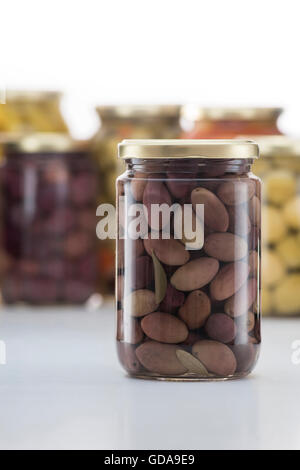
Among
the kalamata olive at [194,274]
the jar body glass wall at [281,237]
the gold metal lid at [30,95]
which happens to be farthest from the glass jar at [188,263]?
the gold metal lid at [30,95]

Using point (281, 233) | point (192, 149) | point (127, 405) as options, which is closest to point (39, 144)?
point (281, 233)

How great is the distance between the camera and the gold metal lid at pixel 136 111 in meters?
1.83

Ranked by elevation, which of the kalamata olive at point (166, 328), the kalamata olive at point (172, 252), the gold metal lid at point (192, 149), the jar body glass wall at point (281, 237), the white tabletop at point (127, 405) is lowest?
the white tabletop at point (127, 405)

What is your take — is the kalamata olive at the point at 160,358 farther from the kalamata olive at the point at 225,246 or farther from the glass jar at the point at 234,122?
the glass jar at the point at 234,122

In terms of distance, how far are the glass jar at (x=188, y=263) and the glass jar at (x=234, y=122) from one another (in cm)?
79

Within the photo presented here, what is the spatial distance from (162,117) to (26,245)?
0.35m

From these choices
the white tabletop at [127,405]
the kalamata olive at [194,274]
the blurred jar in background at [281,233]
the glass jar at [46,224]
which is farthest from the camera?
the glass jar at [46,224]

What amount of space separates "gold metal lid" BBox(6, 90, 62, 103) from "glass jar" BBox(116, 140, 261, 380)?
914mm

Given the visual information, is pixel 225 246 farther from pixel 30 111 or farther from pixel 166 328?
pixel 30 111

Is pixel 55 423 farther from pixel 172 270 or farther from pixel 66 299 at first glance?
pixel 66 299

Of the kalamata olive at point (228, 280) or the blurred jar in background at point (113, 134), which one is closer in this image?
the kalamata olive at point (228, 280)

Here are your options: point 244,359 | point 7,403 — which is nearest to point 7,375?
point 7,403

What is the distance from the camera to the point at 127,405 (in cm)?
94

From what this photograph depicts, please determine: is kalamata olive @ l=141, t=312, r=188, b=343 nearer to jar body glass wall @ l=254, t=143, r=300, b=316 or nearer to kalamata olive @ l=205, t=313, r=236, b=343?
kalamata olive @ l=205, t=313, r=236, b=343
